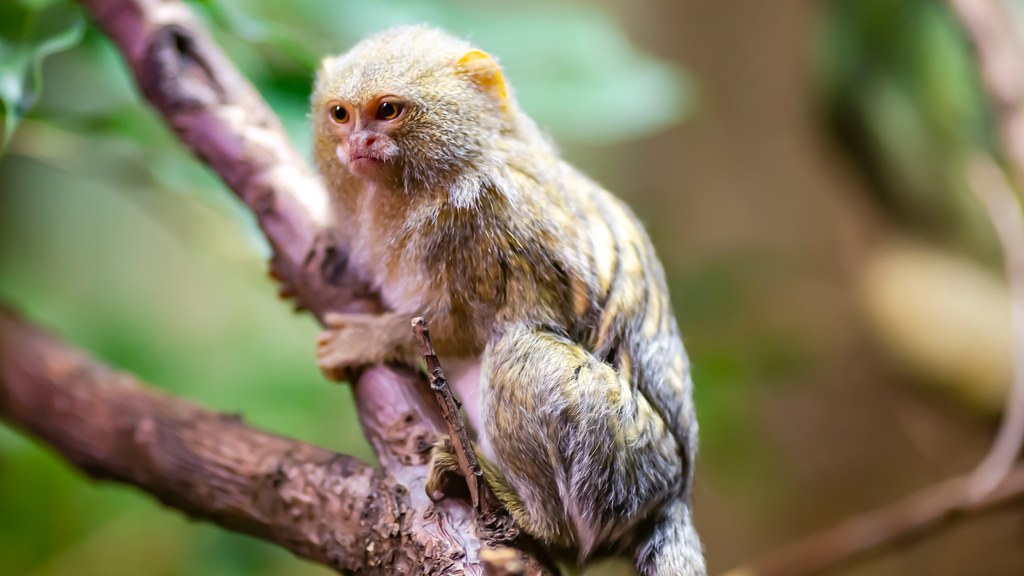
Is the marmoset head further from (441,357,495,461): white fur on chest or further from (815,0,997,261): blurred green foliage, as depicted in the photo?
(815,0,997,261): blurred green foliage

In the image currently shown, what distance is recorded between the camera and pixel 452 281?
2018 mm

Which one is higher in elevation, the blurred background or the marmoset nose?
the marmoset nose

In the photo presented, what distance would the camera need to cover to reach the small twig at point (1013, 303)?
9.28ft

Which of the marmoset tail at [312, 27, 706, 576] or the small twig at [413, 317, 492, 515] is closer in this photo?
the small twig at [413, 317, 492, 515]

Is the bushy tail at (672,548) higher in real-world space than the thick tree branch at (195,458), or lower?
higher

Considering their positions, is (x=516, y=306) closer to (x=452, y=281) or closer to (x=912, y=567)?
(x=452, y=281)

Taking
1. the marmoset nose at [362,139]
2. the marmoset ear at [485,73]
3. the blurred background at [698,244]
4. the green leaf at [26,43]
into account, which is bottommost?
the blurred background at [698,244]

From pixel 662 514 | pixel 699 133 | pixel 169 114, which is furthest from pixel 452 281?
pixel 699 133

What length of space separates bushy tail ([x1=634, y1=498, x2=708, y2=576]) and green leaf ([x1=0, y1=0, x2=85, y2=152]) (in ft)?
5.87

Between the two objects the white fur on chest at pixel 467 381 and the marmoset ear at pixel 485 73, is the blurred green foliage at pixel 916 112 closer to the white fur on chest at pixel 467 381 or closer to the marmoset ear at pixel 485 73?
the marmoset ear at pixel 485 73

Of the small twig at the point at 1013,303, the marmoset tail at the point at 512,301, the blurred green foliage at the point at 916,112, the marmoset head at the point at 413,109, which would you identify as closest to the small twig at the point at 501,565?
the marmoset tail at the point at 512,301

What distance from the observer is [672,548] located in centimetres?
190

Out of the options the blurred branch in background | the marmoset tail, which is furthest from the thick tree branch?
the blurred branch in background

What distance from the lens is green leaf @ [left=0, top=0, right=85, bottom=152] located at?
2098mm
